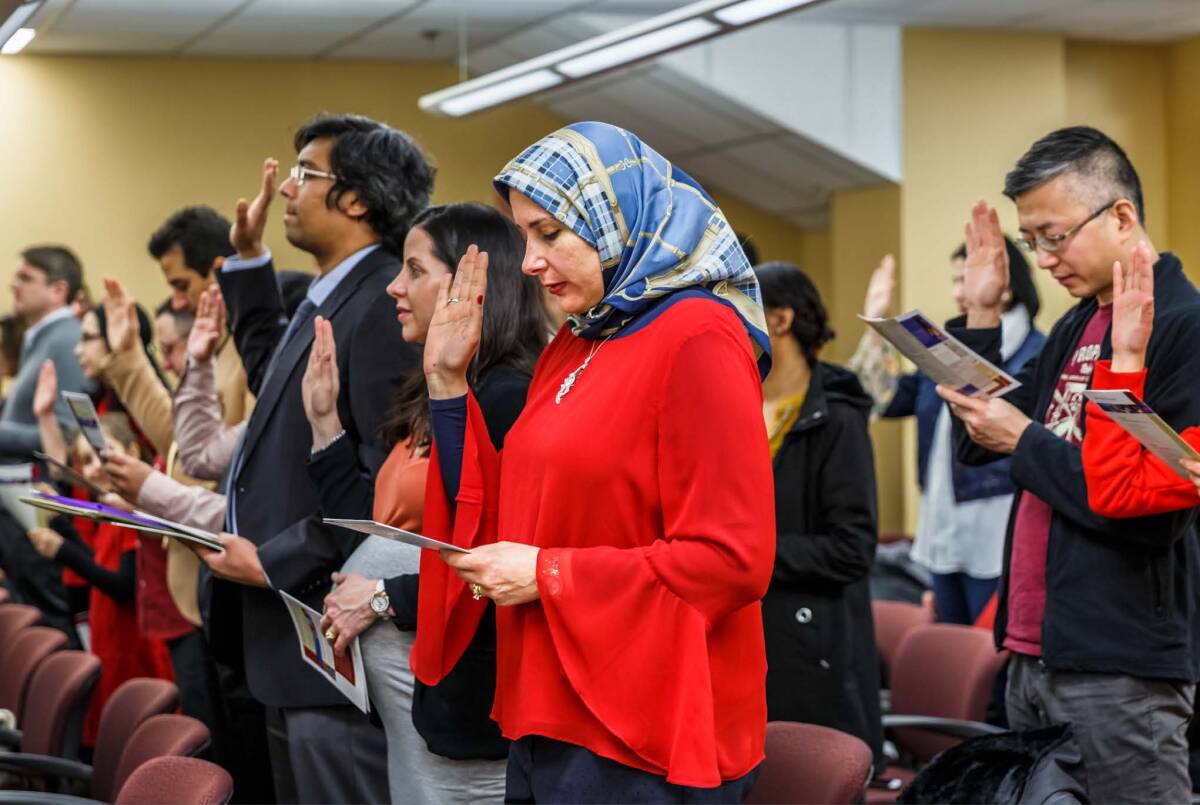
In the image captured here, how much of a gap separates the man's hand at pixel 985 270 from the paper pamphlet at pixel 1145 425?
59cm

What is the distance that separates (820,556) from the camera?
3.16 metres

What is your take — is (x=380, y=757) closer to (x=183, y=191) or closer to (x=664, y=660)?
(x=664, y=660)

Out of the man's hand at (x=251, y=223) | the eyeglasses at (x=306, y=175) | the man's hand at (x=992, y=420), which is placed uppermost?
the eyeglasses at (x=306, y=175)

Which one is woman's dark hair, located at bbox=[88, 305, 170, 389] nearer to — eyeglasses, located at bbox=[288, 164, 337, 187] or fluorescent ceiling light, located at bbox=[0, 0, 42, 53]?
eyeglasses, located at bbox=[288, 164, 337, 187]

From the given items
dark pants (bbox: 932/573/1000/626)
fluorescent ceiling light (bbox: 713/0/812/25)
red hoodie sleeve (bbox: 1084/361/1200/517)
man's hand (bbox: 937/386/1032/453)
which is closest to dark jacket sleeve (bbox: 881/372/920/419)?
dark pants (bbox: 932/573/1000/626)

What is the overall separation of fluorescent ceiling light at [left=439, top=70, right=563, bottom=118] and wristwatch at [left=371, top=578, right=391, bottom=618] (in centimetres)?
423

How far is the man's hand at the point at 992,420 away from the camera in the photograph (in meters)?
2.47

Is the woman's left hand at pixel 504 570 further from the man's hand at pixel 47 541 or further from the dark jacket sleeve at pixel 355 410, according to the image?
the man's hand at pixel 47 541

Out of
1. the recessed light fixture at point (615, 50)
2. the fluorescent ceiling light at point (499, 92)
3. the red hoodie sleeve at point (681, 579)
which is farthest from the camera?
the fluorescent ceiling light at point (499, 92)

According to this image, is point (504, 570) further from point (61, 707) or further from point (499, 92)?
point (499, 92)

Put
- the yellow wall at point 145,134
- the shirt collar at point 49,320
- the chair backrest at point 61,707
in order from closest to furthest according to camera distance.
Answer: the chair backrest at point 61,707 < the shirt collar at point 49,320 < the yellow wall at point 145,134

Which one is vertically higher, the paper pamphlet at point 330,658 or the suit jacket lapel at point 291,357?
the suit jacket lapel at point 291,357

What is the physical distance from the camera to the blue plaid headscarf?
6.09 ft

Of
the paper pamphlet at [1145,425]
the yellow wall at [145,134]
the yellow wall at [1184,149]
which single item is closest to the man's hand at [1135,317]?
the paper pamphlet at [1145,425]
